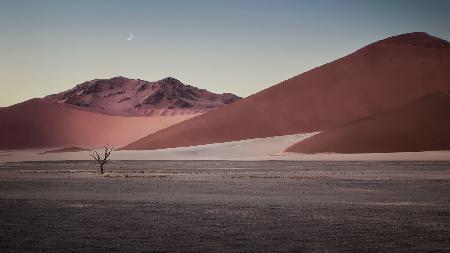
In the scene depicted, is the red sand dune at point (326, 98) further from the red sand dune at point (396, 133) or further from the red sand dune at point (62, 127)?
the red sand dune at point (62, 127)

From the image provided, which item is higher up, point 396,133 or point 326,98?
point 326,98

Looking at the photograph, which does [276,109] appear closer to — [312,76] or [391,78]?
[312,76]

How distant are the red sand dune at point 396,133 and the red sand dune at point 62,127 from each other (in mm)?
76693

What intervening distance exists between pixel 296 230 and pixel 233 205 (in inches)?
211

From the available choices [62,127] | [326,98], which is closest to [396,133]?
[326,98]

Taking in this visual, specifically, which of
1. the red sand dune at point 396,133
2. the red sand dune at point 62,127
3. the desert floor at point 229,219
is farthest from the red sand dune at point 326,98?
the desert floor at point 229,219

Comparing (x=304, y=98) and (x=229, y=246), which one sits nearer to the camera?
(x=229, y=246)

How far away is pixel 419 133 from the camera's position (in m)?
66.6

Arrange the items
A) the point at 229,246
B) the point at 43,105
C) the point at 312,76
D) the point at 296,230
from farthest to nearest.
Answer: the point at 43,105 → the point at 312,76 → the point at 296,230 → the point at 229,246

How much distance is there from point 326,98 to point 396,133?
34745mm

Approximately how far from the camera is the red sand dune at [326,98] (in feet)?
313

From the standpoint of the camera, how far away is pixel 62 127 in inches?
5581

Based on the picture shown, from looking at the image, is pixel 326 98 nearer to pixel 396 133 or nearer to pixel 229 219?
pixel 396 133

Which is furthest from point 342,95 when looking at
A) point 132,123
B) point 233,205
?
point 233,205
